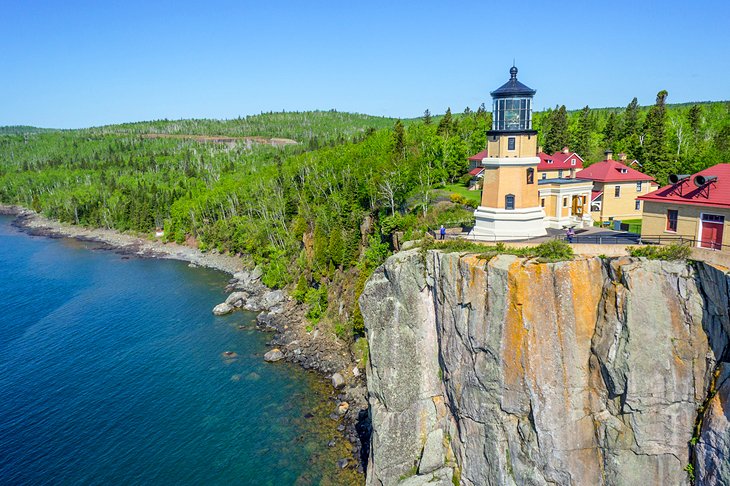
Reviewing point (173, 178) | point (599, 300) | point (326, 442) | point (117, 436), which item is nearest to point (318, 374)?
point (326, 442)

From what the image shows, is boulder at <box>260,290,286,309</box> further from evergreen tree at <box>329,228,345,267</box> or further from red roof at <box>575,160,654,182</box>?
red roof at <box>575,160,654,182</box>

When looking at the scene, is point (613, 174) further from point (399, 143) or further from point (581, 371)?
point (399, 143)

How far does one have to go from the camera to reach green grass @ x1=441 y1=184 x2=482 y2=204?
48334mm

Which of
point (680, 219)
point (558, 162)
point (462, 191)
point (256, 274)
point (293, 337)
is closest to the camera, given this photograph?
point (680, 219)

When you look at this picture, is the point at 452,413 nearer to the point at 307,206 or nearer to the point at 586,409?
the point at 586,409

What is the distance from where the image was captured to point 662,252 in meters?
18.2

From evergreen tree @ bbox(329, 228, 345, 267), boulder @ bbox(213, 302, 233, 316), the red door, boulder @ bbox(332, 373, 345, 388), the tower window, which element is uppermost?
the tower window

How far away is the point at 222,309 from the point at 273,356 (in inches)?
559

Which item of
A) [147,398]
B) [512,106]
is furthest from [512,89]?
[147,398]

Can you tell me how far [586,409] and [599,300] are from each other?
457 centimetres

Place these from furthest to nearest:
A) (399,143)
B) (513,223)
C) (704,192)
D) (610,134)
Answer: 1. (610,134)
2. (399,143)
3. (513,223)
4. (704,192)

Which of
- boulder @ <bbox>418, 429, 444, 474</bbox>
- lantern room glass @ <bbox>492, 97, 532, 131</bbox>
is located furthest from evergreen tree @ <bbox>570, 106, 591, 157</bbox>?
boulder @ <bbox>418, 429, 444, 474</bbox>

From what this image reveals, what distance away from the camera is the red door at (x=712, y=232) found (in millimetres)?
19281

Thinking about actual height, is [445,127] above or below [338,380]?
above
